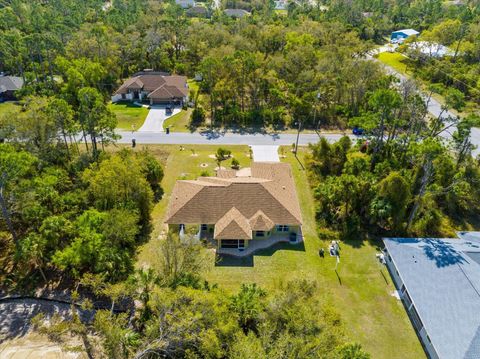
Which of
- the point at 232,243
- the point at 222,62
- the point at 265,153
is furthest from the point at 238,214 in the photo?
the point at 222,62

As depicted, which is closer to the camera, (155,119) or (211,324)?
(211,324)

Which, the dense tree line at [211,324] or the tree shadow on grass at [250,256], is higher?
the dense tree line at [211,324]

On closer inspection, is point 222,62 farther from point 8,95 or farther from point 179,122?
point 8,95

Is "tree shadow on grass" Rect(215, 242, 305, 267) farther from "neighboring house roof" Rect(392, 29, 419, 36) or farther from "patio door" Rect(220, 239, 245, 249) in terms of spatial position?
"neighboring house roof" Rect(392, 29, 419, 36)

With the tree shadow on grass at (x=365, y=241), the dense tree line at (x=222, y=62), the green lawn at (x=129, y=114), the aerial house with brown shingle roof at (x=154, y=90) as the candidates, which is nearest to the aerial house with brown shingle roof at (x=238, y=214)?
the tree shadow on grass at (x=365, y=241)

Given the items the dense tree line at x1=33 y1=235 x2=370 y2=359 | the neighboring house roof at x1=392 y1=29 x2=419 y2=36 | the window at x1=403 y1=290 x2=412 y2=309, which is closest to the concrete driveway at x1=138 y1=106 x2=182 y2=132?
the dense tree line at x1=33 y1=235 x2=370 y2=359

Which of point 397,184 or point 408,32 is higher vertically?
point 408,32

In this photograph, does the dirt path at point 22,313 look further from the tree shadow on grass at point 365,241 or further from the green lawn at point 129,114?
the green lawn at point 129,114

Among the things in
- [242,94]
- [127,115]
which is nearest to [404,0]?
[242,94]
